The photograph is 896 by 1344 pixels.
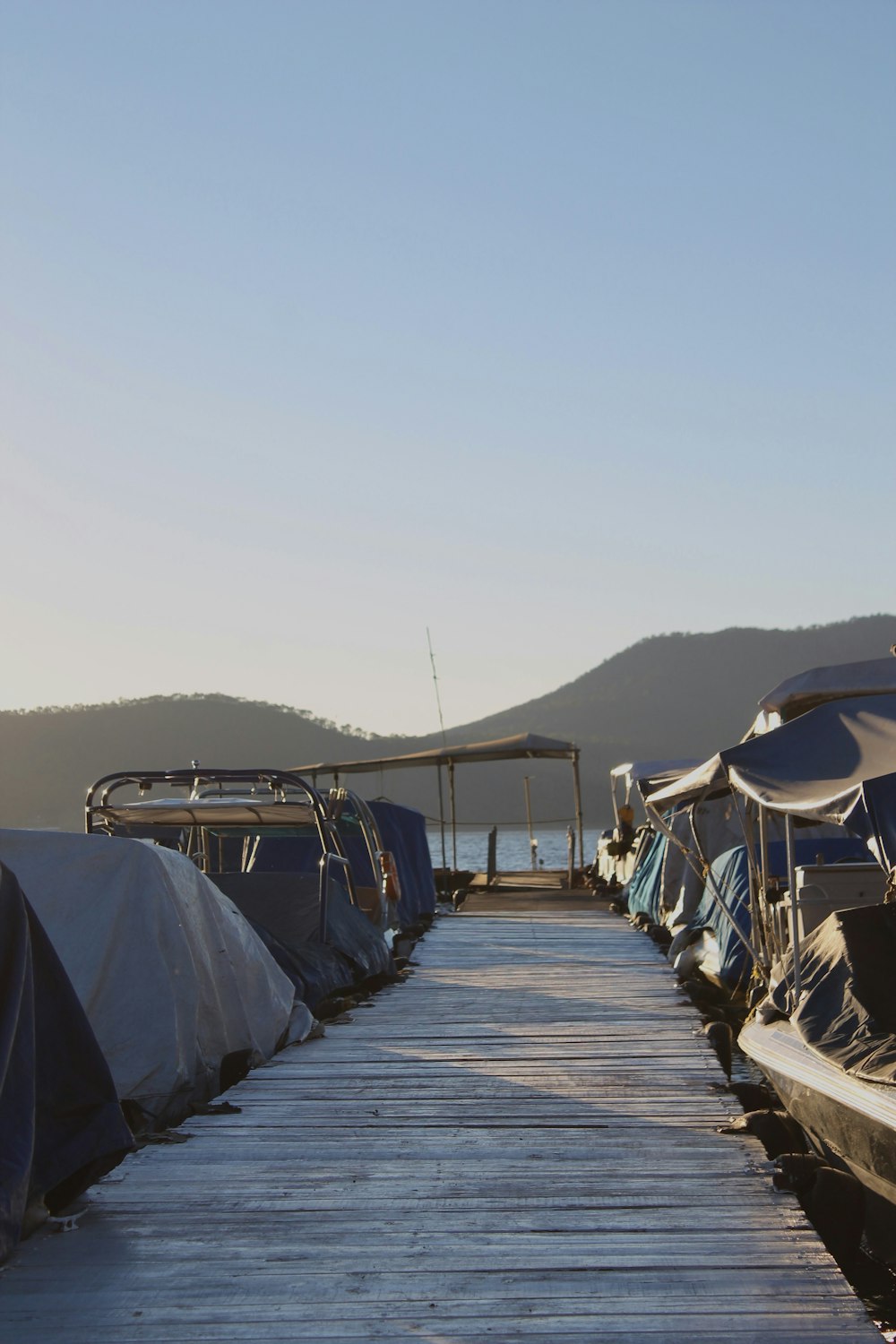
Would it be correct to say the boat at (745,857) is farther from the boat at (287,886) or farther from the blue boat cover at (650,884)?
the blue boat cover at (650,884)

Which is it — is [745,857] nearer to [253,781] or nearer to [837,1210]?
[253,781]

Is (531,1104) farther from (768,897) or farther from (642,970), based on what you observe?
(642,970)

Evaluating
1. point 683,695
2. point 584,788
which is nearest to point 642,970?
point 584,788

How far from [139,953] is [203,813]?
236 inches

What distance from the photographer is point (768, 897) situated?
11438 millimetres

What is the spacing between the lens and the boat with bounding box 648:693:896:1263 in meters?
6.71

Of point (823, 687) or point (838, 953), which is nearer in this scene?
point (838, 953)

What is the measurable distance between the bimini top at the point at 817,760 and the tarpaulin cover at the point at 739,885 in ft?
12.1

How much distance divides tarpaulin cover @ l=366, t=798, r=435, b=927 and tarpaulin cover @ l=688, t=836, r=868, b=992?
932cm

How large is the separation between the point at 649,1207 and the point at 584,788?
168m

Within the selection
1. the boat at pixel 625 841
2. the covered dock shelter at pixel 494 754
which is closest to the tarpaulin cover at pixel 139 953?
the boat at pixel 625 841

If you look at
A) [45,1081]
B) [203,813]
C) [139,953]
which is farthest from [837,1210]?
[203,813]

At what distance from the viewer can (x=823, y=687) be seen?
602 inches

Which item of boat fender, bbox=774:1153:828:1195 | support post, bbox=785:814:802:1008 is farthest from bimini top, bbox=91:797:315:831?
boat fender, bbox=774:1153:828:1195
